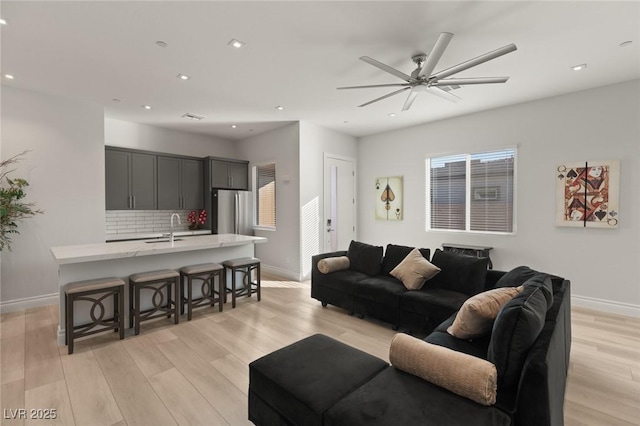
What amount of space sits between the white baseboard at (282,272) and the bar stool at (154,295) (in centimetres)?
228

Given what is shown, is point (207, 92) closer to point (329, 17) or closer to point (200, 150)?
point (329, 17)

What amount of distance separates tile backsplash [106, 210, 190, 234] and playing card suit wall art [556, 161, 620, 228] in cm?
662

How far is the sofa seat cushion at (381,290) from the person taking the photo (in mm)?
3299

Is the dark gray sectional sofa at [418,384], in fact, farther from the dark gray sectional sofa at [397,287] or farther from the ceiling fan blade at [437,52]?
the ceiling fan blade at [437,52]

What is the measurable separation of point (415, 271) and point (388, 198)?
9.77 ft

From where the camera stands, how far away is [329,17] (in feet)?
7.99

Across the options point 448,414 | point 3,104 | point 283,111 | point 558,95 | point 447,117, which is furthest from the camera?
point 447,117

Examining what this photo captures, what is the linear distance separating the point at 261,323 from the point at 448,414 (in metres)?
2.60

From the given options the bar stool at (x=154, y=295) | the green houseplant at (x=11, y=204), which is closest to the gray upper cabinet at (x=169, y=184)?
the green houseplant at (x=11, y=204)

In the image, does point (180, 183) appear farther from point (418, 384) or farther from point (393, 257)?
point (418, 384)

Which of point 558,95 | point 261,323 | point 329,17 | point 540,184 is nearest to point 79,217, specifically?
point 261,323

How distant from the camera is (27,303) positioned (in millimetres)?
3984

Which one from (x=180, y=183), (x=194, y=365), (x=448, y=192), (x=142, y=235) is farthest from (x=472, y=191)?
(x=142, y=235)

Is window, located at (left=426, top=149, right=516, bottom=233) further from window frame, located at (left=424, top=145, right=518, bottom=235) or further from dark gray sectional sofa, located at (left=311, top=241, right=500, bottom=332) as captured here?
dark gray sectional sofa, located at (left=311, top=241, right=500, bottom=332)
